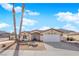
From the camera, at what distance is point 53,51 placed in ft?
15.4

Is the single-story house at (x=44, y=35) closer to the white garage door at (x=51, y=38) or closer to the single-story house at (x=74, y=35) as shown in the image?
the white garage door at (x=51, y=38)

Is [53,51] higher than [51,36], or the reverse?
[51,36]

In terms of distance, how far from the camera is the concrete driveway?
15.3 ft

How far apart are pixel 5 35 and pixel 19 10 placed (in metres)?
0.57

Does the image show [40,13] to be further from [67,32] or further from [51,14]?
[67,32]

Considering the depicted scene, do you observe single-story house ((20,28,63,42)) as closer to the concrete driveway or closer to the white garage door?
the white garage door

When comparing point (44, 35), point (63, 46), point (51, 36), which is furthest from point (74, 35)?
point (44, 35)

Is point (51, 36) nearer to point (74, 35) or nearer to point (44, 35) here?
point (44, 35)

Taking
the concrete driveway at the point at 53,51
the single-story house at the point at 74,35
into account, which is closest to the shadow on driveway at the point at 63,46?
the concrete driveway at the point at 53,51

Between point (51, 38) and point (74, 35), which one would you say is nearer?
point (74, 35)

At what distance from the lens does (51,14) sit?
180 inches

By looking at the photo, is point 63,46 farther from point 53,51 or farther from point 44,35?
point 44,35

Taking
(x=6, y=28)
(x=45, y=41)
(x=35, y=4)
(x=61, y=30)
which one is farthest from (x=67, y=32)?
(x=6, y=28)

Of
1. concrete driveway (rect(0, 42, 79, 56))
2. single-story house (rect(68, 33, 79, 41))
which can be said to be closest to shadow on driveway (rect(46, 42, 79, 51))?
concrete driveway (rect(0, 42, 79, 56))
